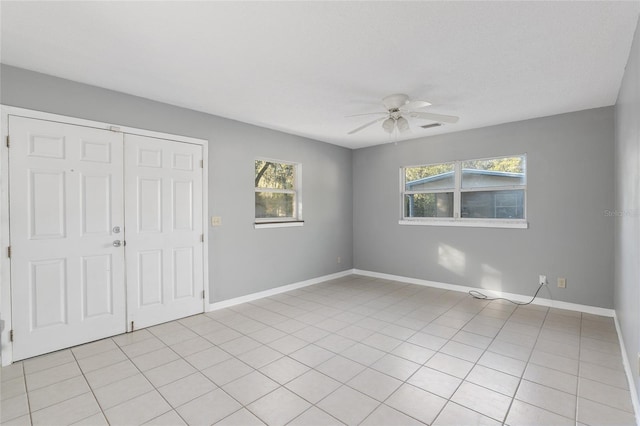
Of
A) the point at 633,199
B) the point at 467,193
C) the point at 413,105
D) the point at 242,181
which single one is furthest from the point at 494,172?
the point at 242,181

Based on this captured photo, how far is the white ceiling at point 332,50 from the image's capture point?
6.27 feet

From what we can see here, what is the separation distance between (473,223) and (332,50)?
3486mm

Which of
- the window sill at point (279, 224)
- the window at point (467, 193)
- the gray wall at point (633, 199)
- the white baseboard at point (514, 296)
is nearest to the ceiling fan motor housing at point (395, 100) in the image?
the gray wall at point (633, 199)

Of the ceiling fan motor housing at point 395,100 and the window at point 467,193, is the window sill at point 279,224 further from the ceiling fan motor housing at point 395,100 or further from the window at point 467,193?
the ceiling fan motor housing at point 395,100

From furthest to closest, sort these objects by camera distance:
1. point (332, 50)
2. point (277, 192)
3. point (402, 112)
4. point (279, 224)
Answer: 1. point (277, 192)
2. point (279, 224)
3. point (402, 112)
4. point (332, 50)

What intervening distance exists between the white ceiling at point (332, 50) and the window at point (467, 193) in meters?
1.14

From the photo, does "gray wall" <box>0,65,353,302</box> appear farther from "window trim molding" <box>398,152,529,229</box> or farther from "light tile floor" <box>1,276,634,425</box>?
"window trim molding" <box>398,152,529,229</box>

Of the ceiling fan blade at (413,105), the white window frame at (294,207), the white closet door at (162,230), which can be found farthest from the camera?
the white window frame at (294,207)

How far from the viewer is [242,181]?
433cm

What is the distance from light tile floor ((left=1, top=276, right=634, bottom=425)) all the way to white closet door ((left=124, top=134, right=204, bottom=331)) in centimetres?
28

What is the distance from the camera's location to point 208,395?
219cm

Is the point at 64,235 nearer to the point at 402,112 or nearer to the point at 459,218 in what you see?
the point at 402,112

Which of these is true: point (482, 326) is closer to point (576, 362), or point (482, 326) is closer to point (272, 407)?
point (576, 362)

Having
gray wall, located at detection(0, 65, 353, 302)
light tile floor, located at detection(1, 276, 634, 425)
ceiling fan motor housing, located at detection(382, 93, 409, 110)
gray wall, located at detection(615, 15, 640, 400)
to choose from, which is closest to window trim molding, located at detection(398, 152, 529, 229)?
gray wall, located at detection(0, 65, 353, 302)
